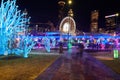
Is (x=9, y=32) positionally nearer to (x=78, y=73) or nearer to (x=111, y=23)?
(x=78, y=73)

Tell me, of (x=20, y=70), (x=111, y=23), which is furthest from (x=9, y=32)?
(x=111, y=23)

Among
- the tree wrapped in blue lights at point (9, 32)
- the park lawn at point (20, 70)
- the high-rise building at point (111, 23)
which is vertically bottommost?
the park lawn at point (20, 70)

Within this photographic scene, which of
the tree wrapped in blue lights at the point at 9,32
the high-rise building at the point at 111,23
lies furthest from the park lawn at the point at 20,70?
the high-rise building at the point at 111,23

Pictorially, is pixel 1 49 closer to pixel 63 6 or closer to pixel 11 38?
pixel 11 38

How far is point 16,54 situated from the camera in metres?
33.8

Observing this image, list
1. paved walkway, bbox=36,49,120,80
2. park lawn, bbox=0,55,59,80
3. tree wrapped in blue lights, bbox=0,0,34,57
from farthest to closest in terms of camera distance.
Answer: tree wrapped in blue lights, bbox=0,0,34,57 < paved walkway, bbox=36,49,120,80 < park lawn, bbox=0,55,59,80

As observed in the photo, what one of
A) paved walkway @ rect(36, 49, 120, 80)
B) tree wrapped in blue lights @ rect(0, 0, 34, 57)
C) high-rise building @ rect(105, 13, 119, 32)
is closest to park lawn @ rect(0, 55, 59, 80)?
paved walkway @ rect(36, 49, 120, 80)

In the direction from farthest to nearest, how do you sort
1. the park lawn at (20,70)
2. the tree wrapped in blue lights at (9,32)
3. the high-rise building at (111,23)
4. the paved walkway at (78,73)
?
the high-rise building at (111,23)
the tree wrapped in blue lights at (9,32)
the paved walkway at (78,73)
the park lawn at (20,70)

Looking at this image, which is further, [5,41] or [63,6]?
[63,6]

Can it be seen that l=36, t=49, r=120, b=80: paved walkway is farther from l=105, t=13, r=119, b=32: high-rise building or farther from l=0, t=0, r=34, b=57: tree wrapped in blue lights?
l=105, t=13, r=119, b=32: high-rise building

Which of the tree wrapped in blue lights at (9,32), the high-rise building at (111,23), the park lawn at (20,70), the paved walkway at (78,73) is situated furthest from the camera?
the high-rise building at (111,23)

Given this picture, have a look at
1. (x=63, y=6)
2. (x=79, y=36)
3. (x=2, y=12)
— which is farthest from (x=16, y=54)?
(x=63, y=6)

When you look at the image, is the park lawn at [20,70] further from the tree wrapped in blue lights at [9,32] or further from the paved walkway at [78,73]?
the tree wrapped in blue lights at [9,32]

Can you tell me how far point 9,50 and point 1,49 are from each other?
2.01m
